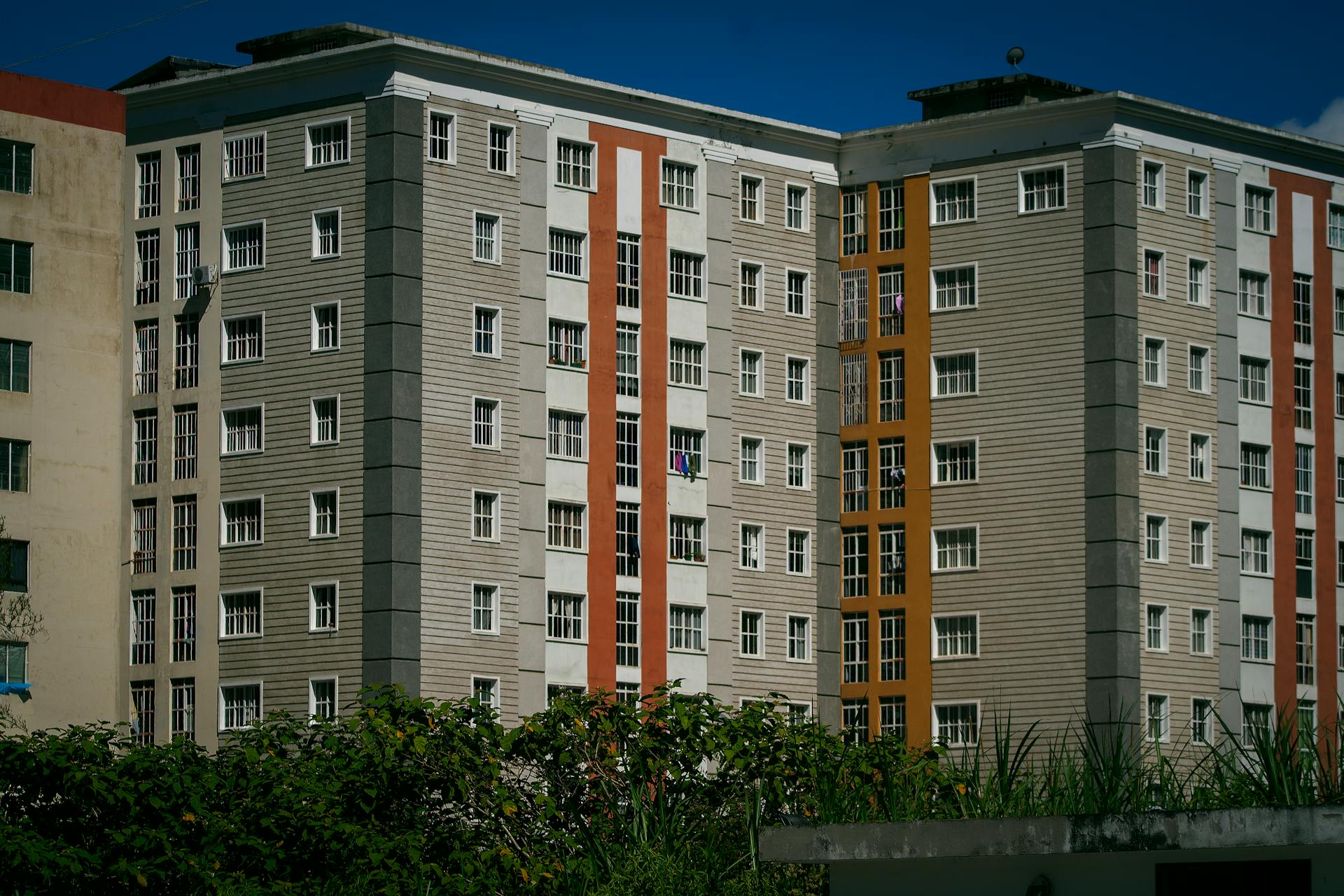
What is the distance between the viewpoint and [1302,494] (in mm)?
72062

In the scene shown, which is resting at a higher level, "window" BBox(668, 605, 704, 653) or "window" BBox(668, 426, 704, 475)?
"window" BBox(668, 426, 704, 475)

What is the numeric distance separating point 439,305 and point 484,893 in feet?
87.5

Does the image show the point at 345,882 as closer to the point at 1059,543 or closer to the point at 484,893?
the point at 484,893

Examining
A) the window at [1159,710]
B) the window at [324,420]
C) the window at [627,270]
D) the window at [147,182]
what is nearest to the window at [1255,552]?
the window at [1159,710]

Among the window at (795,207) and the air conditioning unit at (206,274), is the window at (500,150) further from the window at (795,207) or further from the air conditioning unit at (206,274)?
the window at (795,207)

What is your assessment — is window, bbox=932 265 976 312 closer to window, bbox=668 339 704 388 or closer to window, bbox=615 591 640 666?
window, bbox=668 339 704 388

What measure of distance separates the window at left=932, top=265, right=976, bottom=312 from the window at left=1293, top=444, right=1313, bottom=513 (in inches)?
455

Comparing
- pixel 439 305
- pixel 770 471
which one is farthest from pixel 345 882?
pixel 770 471

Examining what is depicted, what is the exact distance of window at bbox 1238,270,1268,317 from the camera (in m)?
71.3

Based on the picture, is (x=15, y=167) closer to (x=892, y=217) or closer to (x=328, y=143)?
(x=328, y=143)

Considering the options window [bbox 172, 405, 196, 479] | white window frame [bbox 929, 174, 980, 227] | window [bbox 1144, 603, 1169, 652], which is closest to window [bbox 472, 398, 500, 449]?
window [bbox 172, 405, 196, 479]

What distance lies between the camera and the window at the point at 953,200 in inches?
2778

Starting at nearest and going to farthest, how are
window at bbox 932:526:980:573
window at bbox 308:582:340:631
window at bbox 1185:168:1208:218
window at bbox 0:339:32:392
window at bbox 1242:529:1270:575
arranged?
window at bbox 308:582:340:631 → window at bbox 0:339:32:392 → window at bbox 932:526:980:573 → window at bbox 1242:529:1270:575 → window at bbox 1185:168:1208:218

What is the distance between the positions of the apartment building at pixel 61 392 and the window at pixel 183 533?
193 centimetres
